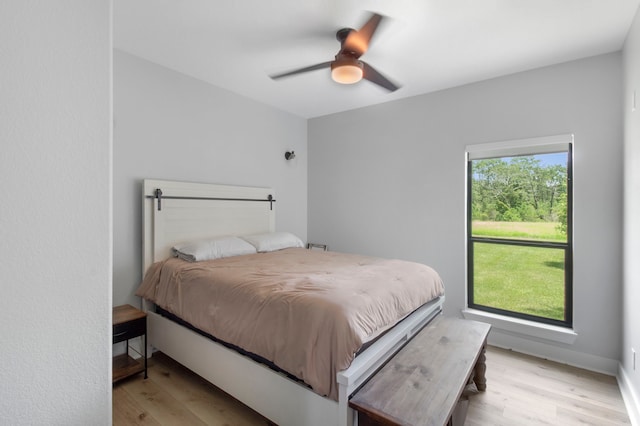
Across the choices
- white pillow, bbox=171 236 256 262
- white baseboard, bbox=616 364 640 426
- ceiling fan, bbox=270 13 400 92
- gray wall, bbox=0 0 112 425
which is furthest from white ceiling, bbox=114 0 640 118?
white baseboard, bbox=616 364 640 426

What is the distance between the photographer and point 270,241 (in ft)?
11.5

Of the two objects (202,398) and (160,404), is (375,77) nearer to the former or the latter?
(202,398)

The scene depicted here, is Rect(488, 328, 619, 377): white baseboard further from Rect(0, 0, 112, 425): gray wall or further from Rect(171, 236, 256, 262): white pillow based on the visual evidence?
Rect(0, 0, 112, 425): gray wall

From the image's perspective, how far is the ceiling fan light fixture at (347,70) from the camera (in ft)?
7.19

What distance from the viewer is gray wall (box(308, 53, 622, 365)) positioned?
8.55 feet

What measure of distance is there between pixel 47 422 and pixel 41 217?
1.72ft

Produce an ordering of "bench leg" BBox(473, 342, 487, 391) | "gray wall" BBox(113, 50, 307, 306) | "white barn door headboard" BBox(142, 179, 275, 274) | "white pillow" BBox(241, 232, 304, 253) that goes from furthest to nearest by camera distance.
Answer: "white pillow" BBox(241, 232, 304, 253), "white barn door headboard" BBox(142, 179, 275, 274), "gray wall" BBox(113, 50, 307, 306), "bench leg" BBox(473, 342, 487, 391)

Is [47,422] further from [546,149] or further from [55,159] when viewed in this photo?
[546,149]

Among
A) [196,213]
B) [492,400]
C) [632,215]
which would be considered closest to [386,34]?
[632,215]

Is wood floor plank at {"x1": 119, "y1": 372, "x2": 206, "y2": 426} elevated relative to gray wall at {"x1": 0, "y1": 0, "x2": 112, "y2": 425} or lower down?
lower down

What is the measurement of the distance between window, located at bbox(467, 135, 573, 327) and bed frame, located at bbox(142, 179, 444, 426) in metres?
1.00

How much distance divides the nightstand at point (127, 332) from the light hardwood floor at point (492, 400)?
8 cm

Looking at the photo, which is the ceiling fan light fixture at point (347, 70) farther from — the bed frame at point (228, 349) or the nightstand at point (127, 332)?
the nightstand at point (127, 332)

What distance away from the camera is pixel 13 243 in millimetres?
740
